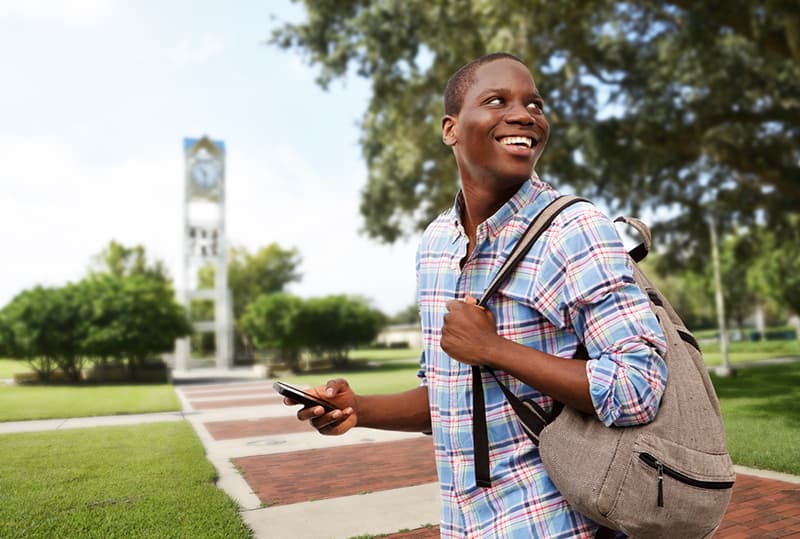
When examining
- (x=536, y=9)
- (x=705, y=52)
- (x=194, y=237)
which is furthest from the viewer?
(x=194, y=237)

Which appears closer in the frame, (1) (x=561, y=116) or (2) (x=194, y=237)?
(1) (x=561, y=116)

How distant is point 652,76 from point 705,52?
1.47 meters

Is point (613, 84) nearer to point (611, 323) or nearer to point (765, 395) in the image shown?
point (765, 395)

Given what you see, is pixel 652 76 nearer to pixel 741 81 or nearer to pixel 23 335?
pixel 741 81

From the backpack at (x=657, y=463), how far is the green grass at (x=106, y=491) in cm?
400

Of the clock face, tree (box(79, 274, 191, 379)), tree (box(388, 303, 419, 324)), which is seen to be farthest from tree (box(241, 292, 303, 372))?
tree (box(388, 303, 419, 324))

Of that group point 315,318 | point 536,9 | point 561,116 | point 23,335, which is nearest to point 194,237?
point 315,318

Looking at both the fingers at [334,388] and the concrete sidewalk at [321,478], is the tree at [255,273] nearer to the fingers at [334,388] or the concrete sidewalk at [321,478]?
the concrete sidewalk at [321,478]

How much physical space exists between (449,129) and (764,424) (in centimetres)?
818

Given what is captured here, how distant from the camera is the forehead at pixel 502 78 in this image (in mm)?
1623

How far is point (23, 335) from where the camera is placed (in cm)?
1884

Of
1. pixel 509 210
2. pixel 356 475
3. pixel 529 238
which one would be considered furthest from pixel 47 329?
pixel 529 238

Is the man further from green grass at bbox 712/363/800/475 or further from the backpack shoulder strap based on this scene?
green grass at bbox 712/363/800/475

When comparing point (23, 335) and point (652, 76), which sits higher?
point (652, 76)
